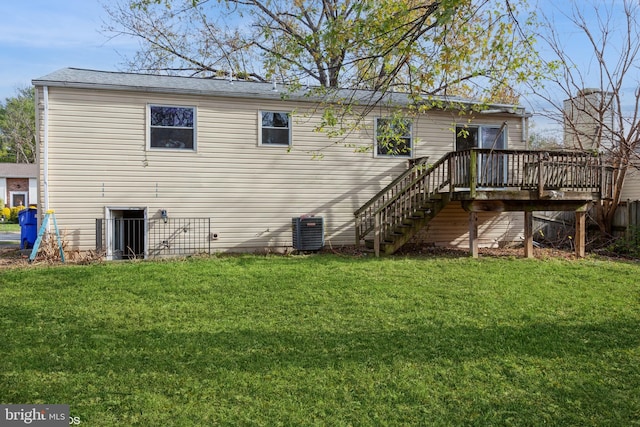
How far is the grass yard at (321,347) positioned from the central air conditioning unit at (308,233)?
2.58 meters

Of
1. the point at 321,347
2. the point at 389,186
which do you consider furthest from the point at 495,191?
the point at 321,347

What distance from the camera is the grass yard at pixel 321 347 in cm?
327

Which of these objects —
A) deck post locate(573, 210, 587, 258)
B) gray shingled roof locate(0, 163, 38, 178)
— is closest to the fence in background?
deck post locate(573, 210, 587, 258)

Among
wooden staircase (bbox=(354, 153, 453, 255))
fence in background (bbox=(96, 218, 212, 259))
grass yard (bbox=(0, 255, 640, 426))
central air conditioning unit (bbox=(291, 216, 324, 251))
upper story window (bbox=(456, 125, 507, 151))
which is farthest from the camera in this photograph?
upper story window (bbox=(456, 125, 507, 151))

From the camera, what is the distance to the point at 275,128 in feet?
34.9

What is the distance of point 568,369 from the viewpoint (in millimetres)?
3967

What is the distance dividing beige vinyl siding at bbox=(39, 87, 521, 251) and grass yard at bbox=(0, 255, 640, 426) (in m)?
2.55

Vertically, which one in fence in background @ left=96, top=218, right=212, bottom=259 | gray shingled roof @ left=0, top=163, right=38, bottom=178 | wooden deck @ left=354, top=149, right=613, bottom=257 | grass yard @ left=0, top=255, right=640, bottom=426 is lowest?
grass yard @ left=0, top=255, right=640, bottom=426

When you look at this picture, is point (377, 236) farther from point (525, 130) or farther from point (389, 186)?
point (525, 130)

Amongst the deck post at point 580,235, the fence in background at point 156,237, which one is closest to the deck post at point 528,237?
the deck post at point 580,235

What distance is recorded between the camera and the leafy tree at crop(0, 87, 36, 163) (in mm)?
42344

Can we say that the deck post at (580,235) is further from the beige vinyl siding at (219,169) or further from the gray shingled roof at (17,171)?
the gray shingled roof at (17,171)

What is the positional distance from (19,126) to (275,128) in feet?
140

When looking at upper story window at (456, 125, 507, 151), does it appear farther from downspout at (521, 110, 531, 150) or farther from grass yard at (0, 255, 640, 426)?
grass yard at (0, 255, 640, 426)
